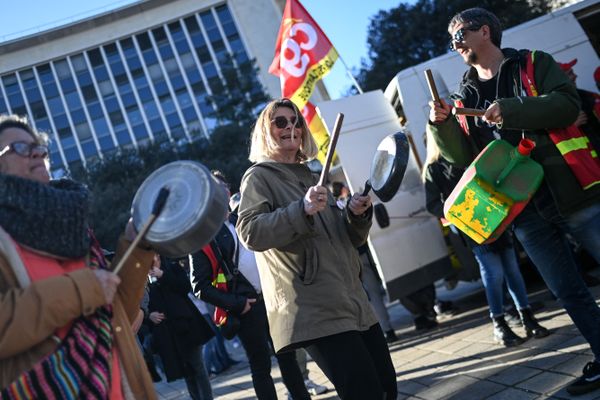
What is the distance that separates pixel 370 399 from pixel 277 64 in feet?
20.8

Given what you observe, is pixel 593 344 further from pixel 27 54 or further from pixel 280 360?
pixel 27 54

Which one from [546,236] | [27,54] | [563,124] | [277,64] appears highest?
[27,54]

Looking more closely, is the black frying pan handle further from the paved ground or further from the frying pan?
the paved ground

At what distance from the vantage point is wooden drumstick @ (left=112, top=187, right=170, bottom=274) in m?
1.65

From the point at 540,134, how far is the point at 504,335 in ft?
6.77

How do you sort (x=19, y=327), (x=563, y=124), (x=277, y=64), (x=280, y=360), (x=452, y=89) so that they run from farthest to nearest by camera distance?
1. (x=277, y=64)
2. (x=452, y=89)
3. (x=280, y=360)
4. (x=563, y=124)
5. (x=19, y=327)

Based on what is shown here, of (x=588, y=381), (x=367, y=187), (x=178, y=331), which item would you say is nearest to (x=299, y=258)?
(x=367, y=187)

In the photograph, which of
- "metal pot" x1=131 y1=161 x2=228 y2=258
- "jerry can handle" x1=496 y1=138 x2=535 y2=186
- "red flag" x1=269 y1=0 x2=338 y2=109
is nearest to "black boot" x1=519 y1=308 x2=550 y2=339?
"jerry can handle" x1=496 y1=138 x2=535 y2=186

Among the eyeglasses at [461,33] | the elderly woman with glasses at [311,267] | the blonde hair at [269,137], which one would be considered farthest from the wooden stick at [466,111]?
the blonde hair at [269,137]

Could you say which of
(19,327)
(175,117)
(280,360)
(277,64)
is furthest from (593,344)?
(175,117)

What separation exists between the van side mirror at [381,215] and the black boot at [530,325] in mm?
1599

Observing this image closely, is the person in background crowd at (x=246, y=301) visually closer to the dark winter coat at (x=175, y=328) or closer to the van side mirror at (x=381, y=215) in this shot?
the dark winter coat at (x=175, y=328)

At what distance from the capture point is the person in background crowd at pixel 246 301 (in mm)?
3357

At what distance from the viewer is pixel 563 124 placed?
100.0 inches
